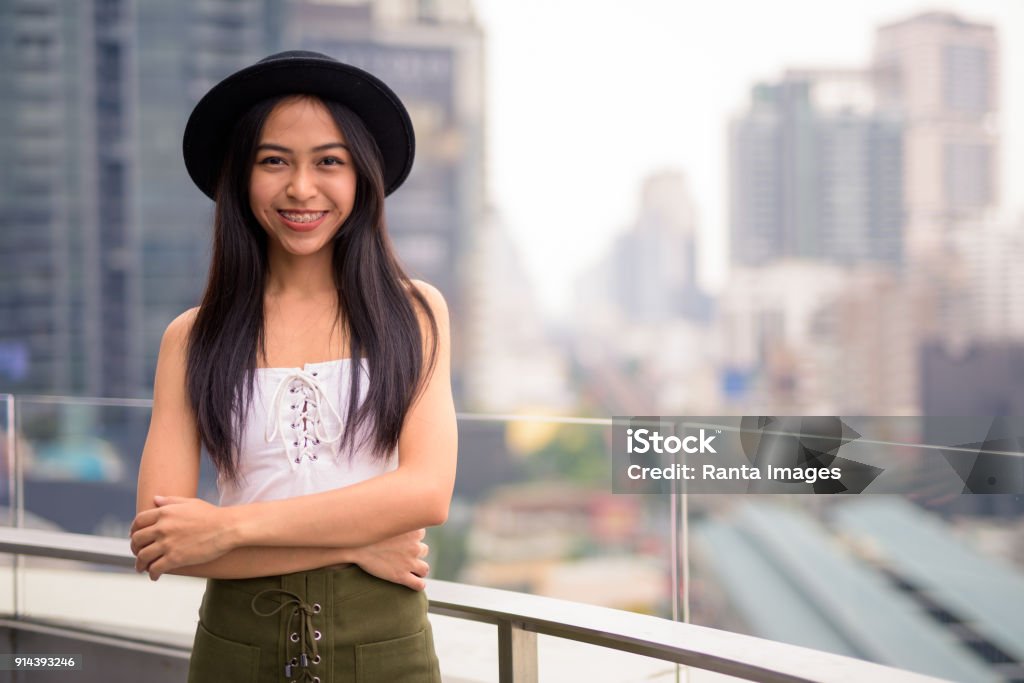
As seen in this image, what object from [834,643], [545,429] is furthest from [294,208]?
[834,643]

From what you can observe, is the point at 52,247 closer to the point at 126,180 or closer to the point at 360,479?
the point at 126,180

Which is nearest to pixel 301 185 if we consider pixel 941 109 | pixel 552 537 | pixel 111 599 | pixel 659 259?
pixel 111 599

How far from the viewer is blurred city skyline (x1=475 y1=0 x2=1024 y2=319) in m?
66.3

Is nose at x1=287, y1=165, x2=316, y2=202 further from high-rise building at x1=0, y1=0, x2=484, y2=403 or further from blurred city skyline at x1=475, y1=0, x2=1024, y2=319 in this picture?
blurred city skyline at x1=475, y1=0, x2=1024, y2=319

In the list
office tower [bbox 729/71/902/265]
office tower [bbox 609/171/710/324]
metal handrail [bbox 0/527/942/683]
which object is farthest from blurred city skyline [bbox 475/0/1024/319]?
metal handrail [bbox 0/527/942/683]

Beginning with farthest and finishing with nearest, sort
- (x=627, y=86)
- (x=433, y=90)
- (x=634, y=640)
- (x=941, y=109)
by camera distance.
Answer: (x=627, y=86)
(x=941, y=109)
(x=433, y=90)
(x=634, y=640)

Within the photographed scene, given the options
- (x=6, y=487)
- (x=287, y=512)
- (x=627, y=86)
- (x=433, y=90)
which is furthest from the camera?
(x=627, y=86)

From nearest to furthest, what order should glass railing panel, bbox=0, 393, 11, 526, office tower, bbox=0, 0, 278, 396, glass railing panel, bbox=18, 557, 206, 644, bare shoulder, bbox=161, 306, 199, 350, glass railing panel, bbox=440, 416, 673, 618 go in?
bare shoulder, bbox=161, 306, 199, 350 < glass railing panel, bbox=18, 557, 206, 644 < glass railing panel, bbox=0, 393, 11, 526 < office tower, bbox=0, 0, 278, 396 < glass railing panel, bbox=440, 416, 673, 618

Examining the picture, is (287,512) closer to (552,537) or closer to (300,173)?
(300,173)

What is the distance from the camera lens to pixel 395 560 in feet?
3.92

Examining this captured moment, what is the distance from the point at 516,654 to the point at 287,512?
55 centimetres

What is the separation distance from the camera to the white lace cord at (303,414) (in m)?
1.19

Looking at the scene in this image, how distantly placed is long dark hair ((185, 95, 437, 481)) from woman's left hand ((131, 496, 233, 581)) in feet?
0.29

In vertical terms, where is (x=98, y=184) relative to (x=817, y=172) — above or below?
below
